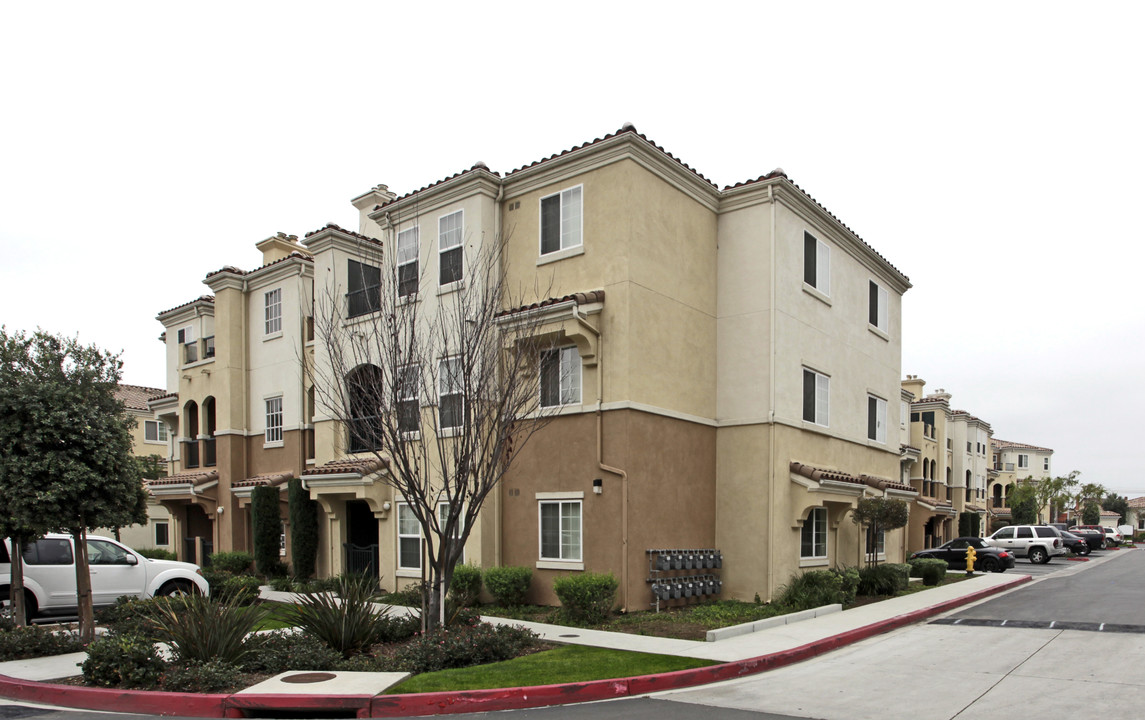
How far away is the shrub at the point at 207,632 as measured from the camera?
10656 millimetres

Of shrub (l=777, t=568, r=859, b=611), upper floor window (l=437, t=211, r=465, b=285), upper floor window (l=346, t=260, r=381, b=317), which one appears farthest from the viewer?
upper floor window (l=346, t=260, r=381, b=317)

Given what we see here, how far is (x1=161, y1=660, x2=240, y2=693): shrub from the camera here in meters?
9.89

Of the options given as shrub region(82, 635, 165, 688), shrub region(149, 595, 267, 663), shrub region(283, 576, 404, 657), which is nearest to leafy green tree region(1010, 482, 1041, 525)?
shrub region(283, 576, 404, 657)

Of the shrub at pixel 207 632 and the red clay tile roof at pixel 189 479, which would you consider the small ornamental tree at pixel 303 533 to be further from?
the shrub at pixel 207 632

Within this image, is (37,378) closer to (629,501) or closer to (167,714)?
(167,714)

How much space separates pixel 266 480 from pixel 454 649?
49.6ft

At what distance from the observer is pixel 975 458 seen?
2231 inches

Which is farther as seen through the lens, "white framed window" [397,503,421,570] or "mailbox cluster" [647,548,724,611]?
"white framed window" [397,503,421,570]

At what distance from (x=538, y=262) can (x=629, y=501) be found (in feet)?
17.9

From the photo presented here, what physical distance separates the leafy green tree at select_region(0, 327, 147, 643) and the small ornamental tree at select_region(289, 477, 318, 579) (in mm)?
9773

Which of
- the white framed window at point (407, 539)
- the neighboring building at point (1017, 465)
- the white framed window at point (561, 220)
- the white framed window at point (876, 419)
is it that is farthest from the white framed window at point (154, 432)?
the neighboring building at point (1017, 465)

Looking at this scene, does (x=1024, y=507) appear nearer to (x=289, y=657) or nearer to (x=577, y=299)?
(x=577, y=299)

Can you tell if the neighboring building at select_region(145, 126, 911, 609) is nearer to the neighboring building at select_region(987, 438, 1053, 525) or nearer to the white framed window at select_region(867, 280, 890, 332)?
the white framed window at select_region(867, 280, 890, 332)

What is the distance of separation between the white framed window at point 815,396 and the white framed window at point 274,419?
1485 cm
